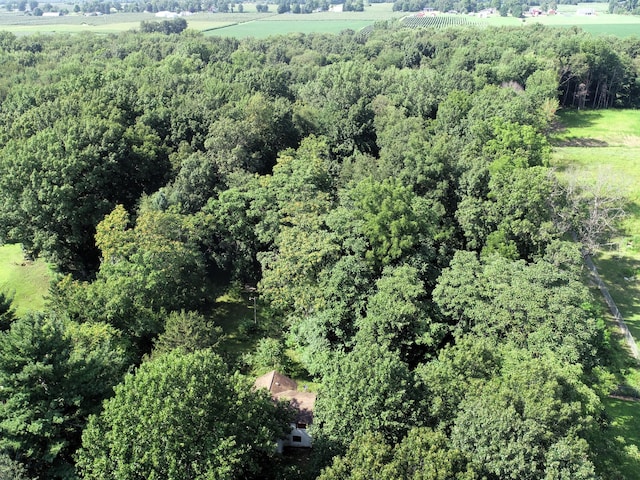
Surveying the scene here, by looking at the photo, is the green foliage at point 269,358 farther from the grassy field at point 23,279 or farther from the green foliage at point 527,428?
the grassy field at point 23,279

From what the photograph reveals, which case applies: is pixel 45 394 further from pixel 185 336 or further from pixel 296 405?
pixel 296 405

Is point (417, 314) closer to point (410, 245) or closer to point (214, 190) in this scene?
point (410, 245)

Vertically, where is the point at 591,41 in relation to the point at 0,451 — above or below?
above

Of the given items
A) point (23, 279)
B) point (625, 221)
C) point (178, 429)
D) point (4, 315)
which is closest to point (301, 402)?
point (178, 429)

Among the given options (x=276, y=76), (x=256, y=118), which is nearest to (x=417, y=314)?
(x=256, y=118)

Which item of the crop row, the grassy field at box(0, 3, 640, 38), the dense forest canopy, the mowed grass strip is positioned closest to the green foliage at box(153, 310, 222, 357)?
the dense forest canopy

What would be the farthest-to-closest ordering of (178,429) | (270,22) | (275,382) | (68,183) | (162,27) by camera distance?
(270,22)
(162,27)
(68,183)
(275,382)
(178,429)
